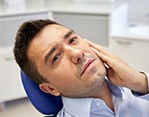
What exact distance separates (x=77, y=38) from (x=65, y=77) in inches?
8.0

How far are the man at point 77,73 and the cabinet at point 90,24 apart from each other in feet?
4.35

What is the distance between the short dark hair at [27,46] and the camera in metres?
1.19

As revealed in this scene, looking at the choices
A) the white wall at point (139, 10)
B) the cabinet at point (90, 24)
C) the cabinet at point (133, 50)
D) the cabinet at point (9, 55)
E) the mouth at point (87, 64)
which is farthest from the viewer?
the white wall at point (139, 10)

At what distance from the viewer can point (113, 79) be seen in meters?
1.30

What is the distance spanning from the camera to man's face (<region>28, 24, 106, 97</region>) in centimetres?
115

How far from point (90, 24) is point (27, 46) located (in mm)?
1514

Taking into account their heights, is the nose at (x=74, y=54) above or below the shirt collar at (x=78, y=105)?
above

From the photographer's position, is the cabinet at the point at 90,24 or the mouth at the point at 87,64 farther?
the cabinet at the point at 90,24

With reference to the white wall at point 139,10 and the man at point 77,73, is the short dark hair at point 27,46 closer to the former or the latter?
the man at point 77,73

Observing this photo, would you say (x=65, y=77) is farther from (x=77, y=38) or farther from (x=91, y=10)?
(x=91, y=10)

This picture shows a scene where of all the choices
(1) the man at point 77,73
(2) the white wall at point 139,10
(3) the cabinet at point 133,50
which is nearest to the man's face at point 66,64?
(1) the man at point 77,73

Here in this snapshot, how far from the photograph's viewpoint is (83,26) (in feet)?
8.78

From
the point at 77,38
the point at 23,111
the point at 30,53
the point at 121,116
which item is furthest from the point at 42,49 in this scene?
the point at 23,111

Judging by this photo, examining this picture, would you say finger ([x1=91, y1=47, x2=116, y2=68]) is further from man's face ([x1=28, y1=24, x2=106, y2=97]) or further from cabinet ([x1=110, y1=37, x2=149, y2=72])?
cabinet ([x1=110, y1=37, x2=149, y2=72])
